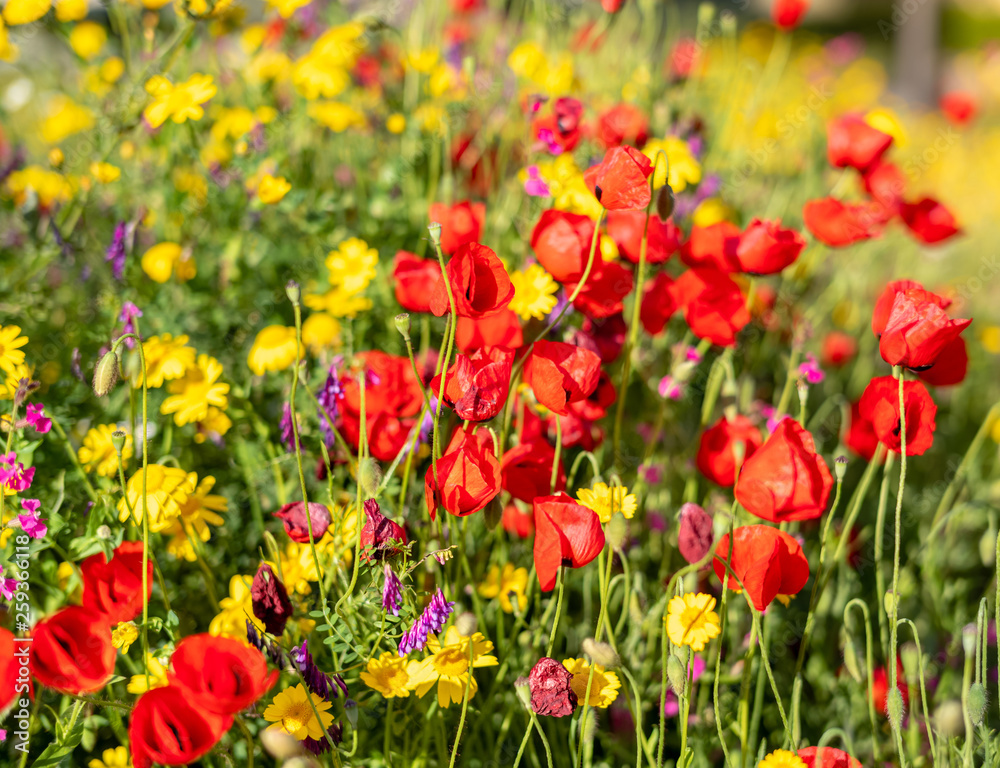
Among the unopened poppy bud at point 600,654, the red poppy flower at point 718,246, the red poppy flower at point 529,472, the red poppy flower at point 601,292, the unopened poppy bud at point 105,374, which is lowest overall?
the unopened poppy bud at point 600,654

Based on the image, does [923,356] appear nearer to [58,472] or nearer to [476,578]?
[476,578]

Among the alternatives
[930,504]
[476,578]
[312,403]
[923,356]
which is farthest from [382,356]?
[930,504]

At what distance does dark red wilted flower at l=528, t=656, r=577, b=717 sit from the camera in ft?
2.60

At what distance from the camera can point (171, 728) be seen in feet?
2.37

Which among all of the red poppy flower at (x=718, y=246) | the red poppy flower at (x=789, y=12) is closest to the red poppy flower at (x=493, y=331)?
the red poppy flower at (x=718, y=246)

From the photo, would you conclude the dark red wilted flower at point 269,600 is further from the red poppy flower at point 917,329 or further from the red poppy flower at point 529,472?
the red poppy flower at point 917,329

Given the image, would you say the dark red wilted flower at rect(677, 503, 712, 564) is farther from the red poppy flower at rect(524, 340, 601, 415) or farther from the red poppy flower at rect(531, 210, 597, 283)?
the red poppy flower at rect(531, 210, 597, 283)

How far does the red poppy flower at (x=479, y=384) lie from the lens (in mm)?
818

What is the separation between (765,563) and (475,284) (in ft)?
1.47

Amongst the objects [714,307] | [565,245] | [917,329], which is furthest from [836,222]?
[565,245]

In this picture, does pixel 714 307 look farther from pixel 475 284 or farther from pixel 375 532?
pixel 375 532

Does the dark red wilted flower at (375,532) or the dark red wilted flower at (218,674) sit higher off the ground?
the dark red wilted flower at (375,532)

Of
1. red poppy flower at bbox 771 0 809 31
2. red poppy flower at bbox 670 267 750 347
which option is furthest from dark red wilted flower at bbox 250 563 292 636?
red poppy flower at bbox 771 0 809 31

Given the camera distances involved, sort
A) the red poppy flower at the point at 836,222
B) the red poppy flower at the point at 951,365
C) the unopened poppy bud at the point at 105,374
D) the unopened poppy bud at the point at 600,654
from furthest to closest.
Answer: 1. the red poppy flower at the point at 836,222
2. the red poppy flower at the point at 951,365
3. the unopened poppy bud at the point at 105,374
4. the unopened poppy bud at the point at 600,654
